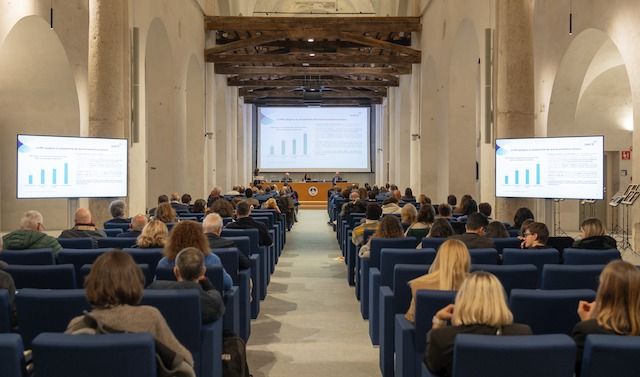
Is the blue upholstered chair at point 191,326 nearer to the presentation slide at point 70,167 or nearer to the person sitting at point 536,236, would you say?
the person sitting at point 536,236

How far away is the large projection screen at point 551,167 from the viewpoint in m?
9.68

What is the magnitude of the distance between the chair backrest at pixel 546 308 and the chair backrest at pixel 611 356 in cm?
89

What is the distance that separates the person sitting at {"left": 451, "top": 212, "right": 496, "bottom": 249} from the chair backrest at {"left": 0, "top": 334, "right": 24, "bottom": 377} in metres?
4.03

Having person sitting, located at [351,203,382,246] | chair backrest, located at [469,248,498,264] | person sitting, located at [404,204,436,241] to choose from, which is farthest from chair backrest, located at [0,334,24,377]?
person sitting, located at [351,203,382,246]

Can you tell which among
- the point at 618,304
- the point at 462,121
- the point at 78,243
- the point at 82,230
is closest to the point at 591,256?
the point at 618,304

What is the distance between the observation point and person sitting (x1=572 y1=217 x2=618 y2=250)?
235 inches

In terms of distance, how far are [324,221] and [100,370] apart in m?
19.1

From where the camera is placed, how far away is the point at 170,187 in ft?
59.5

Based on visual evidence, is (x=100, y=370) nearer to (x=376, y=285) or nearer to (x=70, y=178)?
(x=376, y=285)

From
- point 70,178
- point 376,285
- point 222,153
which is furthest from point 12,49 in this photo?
point 222,153

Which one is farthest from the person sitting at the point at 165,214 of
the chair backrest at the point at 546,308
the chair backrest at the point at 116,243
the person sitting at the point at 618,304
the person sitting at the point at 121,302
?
the person sitting at the point at 618,304

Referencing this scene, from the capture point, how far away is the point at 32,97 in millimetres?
13836

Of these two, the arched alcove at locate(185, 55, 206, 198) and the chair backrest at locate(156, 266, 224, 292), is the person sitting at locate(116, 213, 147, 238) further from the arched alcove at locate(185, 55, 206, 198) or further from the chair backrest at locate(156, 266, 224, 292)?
the arched alcove at locate(185, 55, 206, 198)

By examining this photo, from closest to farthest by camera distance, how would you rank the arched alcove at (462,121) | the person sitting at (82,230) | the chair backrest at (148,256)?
the chair backrest at (148,256) < the person sitting at (82,230) < the arched alcove at (462,121)
